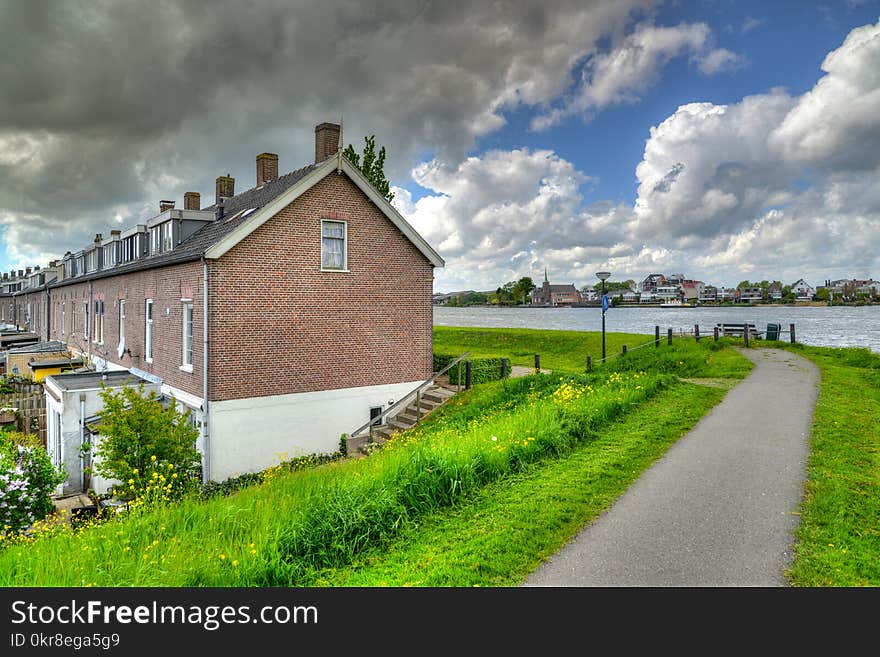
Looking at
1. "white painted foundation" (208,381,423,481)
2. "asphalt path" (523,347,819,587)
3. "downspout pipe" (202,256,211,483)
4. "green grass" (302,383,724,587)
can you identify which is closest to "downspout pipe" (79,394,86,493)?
"downspout pipe" (202,256,211,483)

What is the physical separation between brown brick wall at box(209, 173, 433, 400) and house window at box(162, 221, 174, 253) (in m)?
5.99

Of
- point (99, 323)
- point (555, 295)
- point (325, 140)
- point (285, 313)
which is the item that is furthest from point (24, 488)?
point (555, 295)

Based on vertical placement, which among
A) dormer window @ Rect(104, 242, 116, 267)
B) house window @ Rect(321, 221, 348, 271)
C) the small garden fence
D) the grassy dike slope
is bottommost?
the small garden fence

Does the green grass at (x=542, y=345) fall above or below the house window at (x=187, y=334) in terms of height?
below

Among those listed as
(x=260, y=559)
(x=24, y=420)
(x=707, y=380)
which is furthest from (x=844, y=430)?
(x=24, y=420)

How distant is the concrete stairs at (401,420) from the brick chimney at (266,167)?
12.4 m

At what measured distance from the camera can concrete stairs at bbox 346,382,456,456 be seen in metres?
18.5

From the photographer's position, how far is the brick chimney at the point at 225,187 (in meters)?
29.6

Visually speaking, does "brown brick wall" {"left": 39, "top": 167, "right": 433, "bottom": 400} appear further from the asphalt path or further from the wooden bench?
the wooden bench

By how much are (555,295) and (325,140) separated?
14330 cm

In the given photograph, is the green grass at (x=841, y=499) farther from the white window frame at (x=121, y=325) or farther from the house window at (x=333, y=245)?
the white window frame at (x=121, y=325)

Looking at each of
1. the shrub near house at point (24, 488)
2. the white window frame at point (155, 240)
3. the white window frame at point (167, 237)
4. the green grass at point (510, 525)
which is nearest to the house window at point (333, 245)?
the white window frame at point (167, 237)

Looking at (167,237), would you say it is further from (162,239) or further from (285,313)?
(285,313)

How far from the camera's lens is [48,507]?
10.4 m
